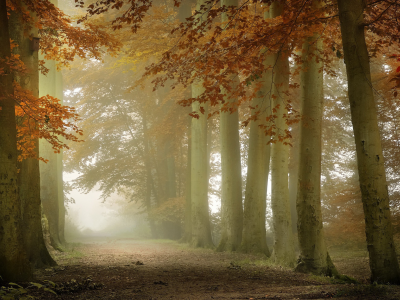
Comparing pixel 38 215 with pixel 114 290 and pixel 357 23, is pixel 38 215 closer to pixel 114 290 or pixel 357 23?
pixel 114 290

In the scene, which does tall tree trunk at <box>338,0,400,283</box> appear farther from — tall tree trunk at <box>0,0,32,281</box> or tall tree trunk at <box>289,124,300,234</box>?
tall tree trunk at <box>289,124,300,234</box>

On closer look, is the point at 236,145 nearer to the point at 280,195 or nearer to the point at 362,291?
the point at 280,195

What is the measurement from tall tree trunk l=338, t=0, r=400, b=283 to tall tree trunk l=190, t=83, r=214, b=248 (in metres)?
8.65

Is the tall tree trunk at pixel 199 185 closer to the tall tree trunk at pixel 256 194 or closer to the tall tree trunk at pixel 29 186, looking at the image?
the tall tree trunk at pixel 256 194

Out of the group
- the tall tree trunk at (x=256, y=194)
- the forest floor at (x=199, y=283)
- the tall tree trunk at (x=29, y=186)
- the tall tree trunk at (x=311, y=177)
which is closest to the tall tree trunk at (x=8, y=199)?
the forest floor at (x=199, y=283)

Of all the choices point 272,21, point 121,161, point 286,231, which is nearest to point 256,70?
point 272,21

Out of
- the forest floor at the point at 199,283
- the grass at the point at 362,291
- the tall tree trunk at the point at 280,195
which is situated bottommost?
the forest floor at the point at 199,283

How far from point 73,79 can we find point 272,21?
665 inches

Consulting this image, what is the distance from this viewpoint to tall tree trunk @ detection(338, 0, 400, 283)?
16.6 ft

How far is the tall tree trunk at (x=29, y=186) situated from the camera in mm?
7156

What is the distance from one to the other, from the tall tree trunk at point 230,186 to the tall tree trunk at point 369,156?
6.62 m

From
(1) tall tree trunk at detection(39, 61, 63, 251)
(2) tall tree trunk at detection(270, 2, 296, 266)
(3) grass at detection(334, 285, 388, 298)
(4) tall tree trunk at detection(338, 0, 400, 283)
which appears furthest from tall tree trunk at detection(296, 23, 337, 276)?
(1) tall tree trunk at detection(39, 61, 63, 251)

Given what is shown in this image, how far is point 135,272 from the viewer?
682 centimetres

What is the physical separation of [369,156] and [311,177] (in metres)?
2.04
